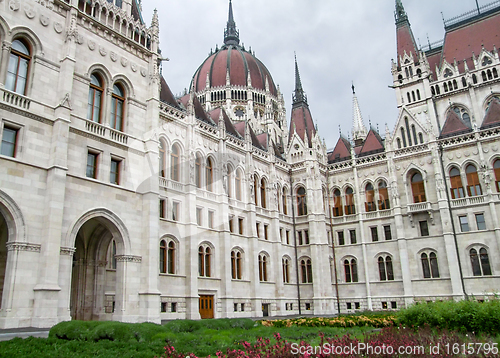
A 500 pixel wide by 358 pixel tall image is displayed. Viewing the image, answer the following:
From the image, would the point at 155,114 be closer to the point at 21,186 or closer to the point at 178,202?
the point at 178,202

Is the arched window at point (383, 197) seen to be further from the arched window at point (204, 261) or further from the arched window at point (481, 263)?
the arched window at point (204, 261)

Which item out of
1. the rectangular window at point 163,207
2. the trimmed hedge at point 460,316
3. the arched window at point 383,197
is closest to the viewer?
the trimmed hedge at point 460,316

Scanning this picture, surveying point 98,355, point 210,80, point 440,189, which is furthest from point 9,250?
point 210,80

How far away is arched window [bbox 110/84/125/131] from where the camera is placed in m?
23.8

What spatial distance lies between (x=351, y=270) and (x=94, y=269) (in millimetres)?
28427

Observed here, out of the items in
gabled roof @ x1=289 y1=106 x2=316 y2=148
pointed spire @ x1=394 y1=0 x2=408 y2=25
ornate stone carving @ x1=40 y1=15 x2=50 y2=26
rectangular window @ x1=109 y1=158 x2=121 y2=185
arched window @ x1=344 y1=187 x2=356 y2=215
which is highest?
pointed spire @ x1=394 y1=0 x2=408 y2=25

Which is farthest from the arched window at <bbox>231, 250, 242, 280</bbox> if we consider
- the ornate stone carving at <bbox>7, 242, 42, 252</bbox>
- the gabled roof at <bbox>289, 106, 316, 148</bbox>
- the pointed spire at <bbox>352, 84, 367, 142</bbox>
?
the pointed spire at <bbox>352, 84, 367, 142</bbox>

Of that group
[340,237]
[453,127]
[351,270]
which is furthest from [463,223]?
[340,237]

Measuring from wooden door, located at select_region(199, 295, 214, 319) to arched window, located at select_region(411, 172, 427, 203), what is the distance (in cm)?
2319

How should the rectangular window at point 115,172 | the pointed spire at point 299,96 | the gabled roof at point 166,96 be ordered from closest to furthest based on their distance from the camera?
the rectangular window at point 115,172
the gabled roof at point 166,96
the pointed spire at point 299,96

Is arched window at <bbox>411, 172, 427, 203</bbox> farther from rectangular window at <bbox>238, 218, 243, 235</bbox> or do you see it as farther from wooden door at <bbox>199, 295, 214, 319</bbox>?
wooden door at <bbox>199, 295, 214, 319</bbox>

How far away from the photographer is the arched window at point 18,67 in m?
19.1

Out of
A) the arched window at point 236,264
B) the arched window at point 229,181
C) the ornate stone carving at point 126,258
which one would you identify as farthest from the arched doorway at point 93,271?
the arched window at point 229,181

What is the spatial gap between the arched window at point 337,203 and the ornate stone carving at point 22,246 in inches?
1347
